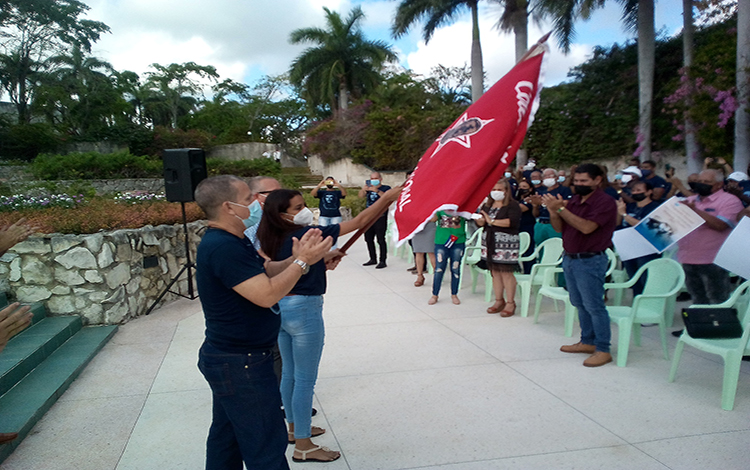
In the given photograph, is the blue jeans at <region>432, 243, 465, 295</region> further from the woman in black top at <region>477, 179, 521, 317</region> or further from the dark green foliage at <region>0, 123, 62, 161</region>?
the dark green foliage at <region>0, 123, 62, 161</region>

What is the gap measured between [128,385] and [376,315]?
3088 mm

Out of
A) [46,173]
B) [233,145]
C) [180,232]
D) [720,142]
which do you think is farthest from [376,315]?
[233,145]

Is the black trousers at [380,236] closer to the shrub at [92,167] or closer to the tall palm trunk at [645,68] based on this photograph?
the tall palm trunk at [645,68]

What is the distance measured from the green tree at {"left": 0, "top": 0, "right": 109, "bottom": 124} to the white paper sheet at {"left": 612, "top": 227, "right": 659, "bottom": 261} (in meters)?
34.1

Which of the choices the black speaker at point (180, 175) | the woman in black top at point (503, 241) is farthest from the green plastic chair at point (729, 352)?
the black speaker at point (180, 175)

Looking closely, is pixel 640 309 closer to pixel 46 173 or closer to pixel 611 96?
→ pixel 611 96

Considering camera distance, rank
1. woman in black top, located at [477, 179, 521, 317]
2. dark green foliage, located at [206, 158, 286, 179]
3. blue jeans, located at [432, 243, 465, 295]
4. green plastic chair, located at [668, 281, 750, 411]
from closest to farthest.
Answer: green plastic chair, located at [668, 281, 750, 411] < woman in black top, located at [477, 179, 521, 317] < blue jeans, located at [432, 243, 465, 295] < dark green foliage, located at [206, 158, 286, 179]

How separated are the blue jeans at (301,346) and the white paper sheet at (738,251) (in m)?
3.52

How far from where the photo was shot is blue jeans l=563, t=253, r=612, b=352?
4.42m

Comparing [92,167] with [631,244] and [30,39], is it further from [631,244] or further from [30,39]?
[631,244]

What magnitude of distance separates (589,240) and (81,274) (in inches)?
228

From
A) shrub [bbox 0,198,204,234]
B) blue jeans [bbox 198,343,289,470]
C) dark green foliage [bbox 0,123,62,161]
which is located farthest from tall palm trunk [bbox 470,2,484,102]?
dark green foliage [bbox 0,123,62,161]

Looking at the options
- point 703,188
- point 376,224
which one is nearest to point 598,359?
point 703,188

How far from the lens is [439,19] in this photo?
66.1ft
